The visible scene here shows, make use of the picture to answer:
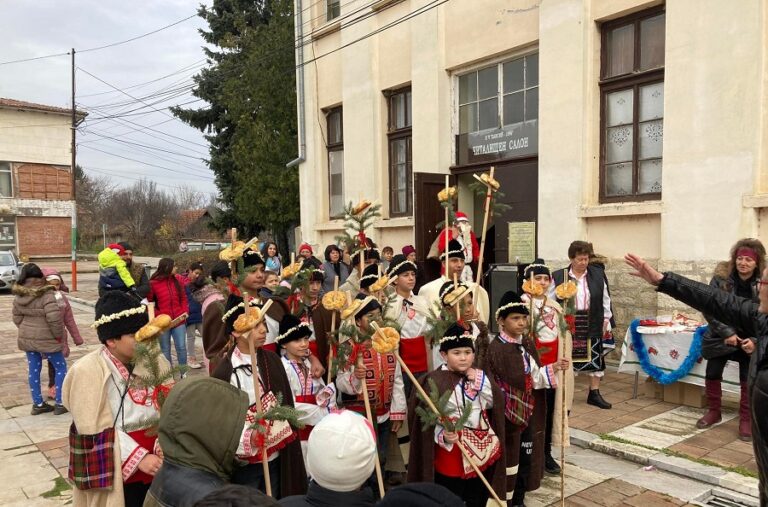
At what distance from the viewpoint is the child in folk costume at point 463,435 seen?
3.38 meters

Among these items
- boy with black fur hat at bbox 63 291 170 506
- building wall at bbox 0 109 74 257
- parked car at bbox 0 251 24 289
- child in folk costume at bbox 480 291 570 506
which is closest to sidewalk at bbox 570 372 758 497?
child in folk costume at bbox 480 291 570 506

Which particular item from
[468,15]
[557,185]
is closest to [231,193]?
[468,15]

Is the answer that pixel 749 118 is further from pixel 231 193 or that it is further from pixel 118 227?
pixel 118 227

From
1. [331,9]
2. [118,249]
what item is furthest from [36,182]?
[118,249]

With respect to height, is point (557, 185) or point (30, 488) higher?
point (557, 185)

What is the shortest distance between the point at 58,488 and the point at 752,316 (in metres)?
5.20

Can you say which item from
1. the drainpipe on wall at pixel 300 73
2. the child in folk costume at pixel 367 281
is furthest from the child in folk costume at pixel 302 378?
the drainpipe on wall at pixel 300 73

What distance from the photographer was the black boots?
20.5 ft

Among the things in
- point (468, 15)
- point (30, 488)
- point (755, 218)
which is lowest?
point (30, 488)

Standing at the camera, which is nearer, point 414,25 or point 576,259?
point 576,259

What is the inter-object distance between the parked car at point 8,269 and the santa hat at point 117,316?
71.4 ft

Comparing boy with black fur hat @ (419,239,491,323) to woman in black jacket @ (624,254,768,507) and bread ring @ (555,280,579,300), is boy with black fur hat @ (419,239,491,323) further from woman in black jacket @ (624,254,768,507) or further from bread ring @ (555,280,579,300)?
woman in black jacket @ (624,254,768,507)

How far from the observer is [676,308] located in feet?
24.0

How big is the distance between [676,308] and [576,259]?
2067 mm
